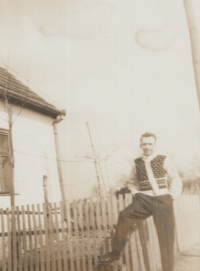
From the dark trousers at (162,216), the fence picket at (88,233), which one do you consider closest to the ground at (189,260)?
the dark trousers at (162,216)

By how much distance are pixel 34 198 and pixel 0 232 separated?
137 cm

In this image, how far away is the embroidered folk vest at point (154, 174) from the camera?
382cm

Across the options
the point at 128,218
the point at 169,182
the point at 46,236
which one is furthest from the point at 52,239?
the point at 169,182

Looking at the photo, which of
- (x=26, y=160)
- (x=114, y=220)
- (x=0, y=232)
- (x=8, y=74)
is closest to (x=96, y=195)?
(x=114, y=220)

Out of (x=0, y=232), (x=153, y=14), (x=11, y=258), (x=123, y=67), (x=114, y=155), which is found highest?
(x=153, y=14)

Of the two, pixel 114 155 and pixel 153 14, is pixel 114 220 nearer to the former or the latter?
pixel 114 155

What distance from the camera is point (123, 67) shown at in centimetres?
440

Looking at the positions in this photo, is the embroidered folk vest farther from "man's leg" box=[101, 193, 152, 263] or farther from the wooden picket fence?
the wooden picket fence

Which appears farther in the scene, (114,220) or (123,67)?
(123,67)

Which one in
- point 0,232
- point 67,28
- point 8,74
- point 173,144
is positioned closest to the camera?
point 173,144

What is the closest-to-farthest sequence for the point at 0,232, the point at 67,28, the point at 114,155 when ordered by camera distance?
the point at 114,155
the point at 67,28
the point at 0,232

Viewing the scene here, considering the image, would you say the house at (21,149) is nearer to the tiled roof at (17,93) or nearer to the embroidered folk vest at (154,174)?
the tiled roof at (17,93)

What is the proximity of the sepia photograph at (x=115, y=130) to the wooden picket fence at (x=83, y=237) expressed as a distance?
0.01m

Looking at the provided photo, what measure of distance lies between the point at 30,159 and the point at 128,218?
2.95 m
